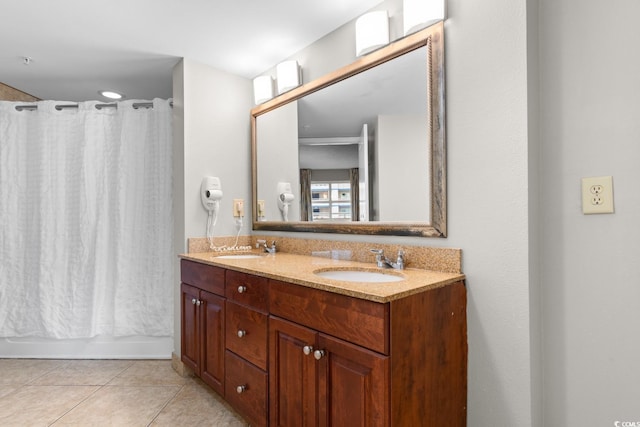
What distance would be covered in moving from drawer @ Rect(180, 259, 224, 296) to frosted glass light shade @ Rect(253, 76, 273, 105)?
3.93 feet

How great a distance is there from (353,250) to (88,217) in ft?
6.66

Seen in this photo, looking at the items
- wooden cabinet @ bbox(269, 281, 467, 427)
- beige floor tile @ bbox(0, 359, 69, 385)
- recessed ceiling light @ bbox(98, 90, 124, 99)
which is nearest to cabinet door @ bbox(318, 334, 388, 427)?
wooden cabinet @ bbox(269, 281, 467, 427)

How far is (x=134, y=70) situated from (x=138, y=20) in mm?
748

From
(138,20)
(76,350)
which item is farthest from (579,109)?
(76,350)

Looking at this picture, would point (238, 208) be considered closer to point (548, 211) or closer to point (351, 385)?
point (351, 385)

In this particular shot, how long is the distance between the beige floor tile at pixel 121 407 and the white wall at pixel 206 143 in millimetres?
356

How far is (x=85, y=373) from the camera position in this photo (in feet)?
7.75

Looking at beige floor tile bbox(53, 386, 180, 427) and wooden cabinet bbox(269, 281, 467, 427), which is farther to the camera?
beige floor tile bbox(53, 386, 180, 427)

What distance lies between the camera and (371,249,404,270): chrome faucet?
1.53m

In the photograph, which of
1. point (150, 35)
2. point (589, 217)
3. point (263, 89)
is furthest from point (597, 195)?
point (150, 35)

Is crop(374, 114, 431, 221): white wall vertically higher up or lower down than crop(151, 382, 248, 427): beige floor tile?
higher up

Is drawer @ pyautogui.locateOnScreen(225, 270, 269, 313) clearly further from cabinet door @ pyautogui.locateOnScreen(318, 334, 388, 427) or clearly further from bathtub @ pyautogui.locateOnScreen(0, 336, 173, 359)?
bathtub @ pyautogui.locateOnScreen(0, 336, 173, 359)

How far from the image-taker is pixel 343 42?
1887mm

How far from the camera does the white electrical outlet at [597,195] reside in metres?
1.11
